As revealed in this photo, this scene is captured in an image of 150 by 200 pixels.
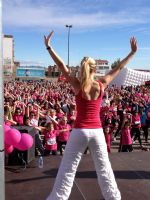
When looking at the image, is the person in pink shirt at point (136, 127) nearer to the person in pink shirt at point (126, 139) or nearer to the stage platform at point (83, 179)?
the person in pink shirt at point (126, 139)

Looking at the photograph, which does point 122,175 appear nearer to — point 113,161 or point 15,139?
point 113,161

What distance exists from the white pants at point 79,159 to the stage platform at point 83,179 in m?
1.03

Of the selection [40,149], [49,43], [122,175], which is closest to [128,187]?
[122,175]

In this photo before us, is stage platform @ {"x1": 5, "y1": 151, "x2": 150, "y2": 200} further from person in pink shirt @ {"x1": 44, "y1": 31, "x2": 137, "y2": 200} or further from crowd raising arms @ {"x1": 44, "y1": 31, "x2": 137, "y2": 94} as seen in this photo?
crowd raising arms @ {"x1": 44, "y1": 31, "x2": 137, "y2": 94}

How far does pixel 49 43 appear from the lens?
12.2ft

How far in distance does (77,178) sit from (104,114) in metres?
7.18

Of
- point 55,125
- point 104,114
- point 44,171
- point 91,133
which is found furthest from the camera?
point 104,114

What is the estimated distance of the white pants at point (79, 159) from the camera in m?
3.59

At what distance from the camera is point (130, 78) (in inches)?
1363

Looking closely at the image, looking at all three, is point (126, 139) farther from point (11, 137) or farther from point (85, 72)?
point (85, 72)

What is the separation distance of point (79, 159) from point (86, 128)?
0.37m

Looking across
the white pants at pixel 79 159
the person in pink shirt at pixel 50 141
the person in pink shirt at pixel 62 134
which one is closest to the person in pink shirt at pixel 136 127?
the person in pink shirt at pixel 62 134

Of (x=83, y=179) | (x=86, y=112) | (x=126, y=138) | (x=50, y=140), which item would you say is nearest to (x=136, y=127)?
(x=126, y=138)

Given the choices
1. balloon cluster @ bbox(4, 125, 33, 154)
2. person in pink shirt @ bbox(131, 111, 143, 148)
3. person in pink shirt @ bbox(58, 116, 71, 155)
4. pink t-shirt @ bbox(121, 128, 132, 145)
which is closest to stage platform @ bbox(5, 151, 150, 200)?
balloon cluster @ bbox(4, 125, 33, 154)
